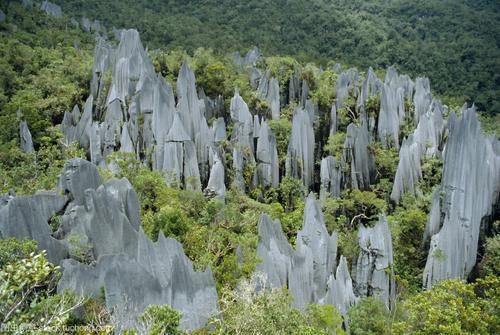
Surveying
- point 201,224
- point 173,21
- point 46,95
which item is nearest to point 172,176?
point 201,224

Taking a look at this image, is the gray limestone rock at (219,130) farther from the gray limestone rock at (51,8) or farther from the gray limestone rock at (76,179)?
the gray limestone rock at (51,8)

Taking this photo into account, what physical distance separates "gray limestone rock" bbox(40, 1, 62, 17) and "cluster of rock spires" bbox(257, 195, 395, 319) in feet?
107

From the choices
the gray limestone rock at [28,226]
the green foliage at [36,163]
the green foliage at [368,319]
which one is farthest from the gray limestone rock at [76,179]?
the green foliage at [368,319]

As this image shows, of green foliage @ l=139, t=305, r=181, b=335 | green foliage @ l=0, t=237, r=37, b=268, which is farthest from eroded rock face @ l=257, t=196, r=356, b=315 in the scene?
green foliage @ l=0, t=237, r=37, b=268

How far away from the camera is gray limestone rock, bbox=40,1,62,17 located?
41.1 m

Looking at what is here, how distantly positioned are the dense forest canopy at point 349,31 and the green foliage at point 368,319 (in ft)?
99.3

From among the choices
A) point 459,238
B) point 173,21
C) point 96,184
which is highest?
point 173,21

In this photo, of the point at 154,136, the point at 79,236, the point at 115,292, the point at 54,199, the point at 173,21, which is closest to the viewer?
the point at 115,292

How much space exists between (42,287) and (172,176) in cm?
1048

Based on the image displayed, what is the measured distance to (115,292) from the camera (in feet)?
40.7

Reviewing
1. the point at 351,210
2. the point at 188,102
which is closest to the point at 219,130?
the point at 188,102

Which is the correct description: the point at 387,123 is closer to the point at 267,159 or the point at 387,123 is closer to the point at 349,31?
the point at 267,159

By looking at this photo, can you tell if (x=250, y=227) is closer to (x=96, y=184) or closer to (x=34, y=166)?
(x=96, y=184)

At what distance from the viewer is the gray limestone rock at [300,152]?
1056 inches
